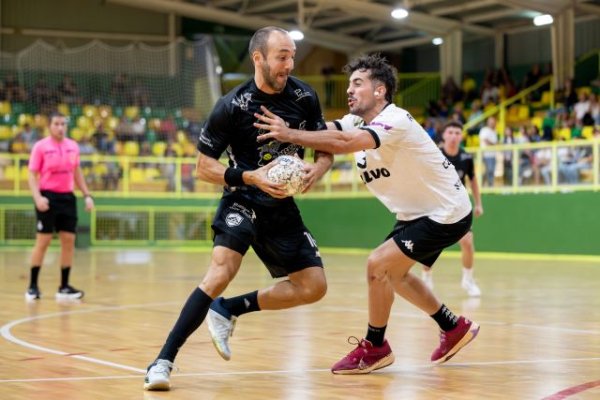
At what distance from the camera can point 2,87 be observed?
A: 33.2 metres

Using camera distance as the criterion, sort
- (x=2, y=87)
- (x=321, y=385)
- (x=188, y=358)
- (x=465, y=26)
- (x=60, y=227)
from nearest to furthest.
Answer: (x=321, y=385), (x=188, y=358), (x=60, y=227), (x=2, y=87), (x=465, y=26)

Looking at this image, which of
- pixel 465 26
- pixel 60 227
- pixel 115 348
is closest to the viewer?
pixel 115 348

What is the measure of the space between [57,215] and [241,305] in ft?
20.9

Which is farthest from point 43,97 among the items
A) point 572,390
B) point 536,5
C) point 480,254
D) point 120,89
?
point 572,390

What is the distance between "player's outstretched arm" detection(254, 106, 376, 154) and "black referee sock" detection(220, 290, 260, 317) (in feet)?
3.80

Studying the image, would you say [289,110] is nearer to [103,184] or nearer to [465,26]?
[103,184]

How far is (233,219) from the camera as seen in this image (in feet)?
21.9

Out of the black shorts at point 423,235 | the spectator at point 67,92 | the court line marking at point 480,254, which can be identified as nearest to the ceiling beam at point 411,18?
the court line marking at point 480,254

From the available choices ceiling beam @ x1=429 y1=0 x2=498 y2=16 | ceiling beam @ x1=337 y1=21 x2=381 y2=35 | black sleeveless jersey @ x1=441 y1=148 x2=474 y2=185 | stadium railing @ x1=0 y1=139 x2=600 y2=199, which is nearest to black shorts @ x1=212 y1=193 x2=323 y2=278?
black sleeveless jersey @ x1=441 y1=148 x2=474 y2=185

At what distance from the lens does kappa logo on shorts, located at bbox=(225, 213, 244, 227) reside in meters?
6.66

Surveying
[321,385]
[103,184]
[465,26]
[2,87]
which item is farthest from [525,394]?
[465,26]

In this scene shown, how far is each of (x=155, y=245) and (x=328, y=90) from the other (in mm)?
13449

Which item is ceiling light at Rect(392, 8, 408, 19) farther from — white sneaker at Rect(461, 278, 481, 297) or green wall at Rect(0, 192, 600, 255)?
white sneaker at Rect(461, 278, 481, 297)

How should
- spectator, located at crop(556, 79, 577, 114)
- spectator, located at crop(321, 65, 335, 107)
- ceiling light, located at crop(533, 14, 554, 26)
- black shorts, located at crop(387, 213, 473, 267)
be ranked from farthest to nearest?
1. spectator, located at crop(321, 65, 335, 107)
2. ceiling light, located at crop(533, 14, 554, 26)
3. spectator, located at crop(556, 79, 577, 114)
4. black shorts, located at crop(387, 213, 473, 267)
